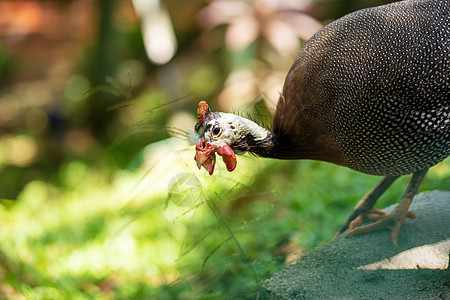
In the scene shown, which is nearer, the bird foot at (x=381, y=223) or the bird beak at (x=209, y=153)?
the bird beak at (x=209, y=153)

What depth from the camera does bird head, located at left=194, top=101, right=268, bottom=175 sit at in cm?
166

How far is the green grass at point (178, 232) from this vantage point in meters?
2.16

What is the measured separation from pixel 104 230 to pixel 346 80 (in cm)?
210

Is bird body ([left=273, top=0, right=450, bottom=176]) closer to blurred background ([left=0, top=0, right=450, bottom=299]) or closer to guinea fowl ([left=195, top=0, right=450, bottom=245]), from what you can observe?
guinea fowl ([left=195, top=0, right=450, bottom=245])

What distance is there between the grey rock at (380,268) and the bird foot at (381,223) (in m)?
0.02

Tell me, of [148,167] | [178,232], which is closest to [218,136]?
[178,232]

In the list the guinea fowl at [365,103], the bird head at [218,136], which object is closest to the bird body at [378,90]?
the guinea fowl at [365,103]

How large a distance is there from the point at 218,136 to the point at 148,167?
7.04 feet

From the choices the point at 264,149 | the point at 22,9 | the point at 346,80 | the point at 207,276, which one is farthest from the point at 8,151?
the point at 346,80

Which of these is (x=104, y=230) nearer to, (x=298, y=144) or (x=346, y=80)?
(x=298, y=144)

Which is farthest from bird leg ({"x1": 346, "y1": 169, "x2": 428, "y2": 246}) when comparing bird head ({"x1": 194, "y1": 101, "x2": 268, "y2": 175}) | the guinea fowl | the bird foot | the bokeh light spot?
the bokeh light spot

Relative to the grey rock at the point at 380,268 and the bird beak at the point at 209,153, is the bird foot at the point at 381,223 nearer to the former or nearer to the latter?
the grey rock at the point at 380,268

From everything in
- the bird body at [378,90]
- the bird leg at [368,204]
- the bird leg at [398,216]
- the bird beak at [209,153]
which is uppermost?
the bird body at [378,90]

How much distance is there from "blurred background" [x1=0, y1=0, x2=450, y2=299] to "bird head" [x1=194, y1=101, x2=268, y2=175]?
7cm
